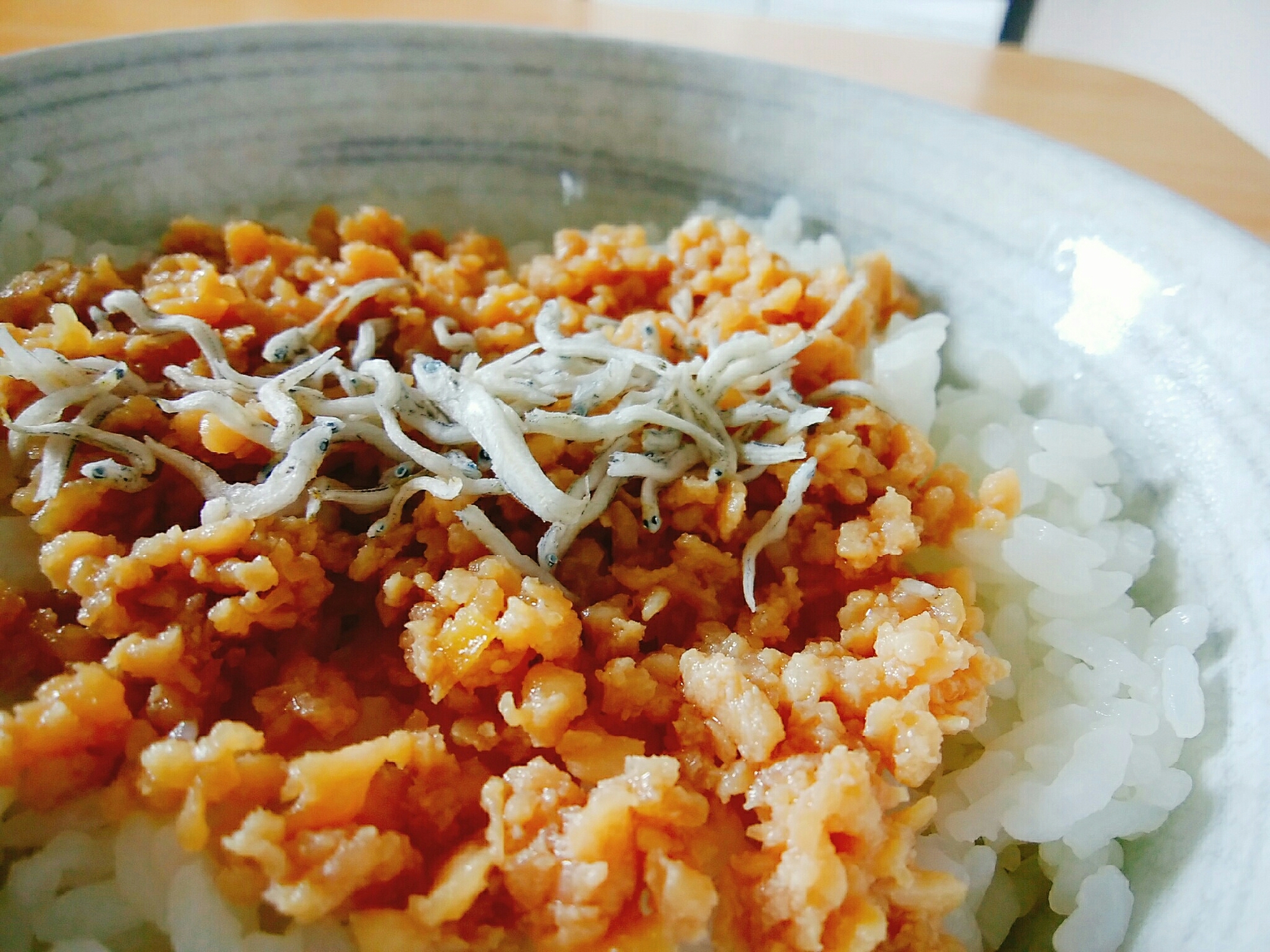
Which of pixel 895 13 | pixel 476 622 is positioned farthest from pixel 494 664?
pixel 895 13

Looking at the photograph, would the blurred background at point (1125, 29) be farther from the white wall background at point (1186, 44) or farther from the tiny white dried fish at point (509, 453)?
the tiny white dried fish at point (509, 453)

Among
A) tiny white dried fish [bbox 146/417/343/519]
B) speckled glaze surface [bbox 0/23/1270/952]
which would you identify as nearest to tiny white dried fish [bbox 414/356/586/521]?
tiny white dried fish [bbox 146/417/343/519]

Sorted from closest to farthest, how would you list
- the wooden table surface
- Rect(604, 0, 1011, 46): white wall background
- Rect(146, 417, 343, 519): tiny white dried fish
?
Rect(146, 417, 343, 519): tiny white dried fish, the wooden table surface, Rect(604, 0, 1011, 46): white wall background

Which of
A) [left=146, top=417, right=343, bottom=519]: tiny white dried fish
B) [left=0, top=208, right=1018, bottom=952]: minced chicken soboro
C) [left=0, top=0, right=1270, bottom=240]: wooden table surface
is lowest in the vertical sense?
[left=0, top=208, right=1018, bottom=952]: minced chicken soboro

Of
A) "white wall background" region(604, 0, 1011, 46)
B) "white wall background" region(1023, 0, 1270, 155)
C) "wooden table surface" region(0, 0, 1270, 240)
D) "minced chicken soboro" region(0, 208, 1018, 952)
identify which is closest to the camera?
"minced chicken soboro" region(0, 208, 1018, 952)

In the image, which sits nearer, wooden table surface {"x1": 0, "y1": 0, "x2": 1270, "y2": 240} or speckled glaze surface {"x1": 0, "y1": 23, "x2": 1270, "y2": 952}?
speckled glaze surface {"x1": 0, "y1": 23, "x2": 1270, "y2": 952}

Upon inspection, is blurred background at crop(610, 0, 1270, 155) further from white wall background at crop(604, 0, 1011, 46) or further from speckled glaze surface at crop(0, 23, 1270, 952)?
speckled glaze surface at crop(0, 23, 1270, 952)

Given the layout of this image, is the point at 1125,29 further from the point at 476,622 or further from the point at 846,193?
the point at 476,622
